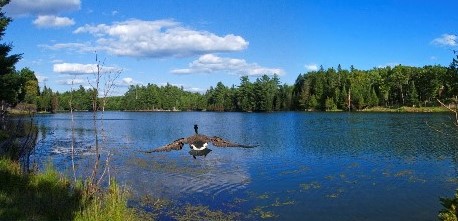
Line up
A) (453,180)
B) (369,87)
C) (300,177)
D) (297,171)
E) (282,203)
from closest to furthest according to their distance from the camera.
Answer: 1. (282,203)
2. (453,180)
3. (300,177)
4. (297,171)
5. (369,87)

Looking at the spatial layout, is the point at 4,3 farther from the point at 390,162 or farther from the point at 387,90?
the point at 387,90

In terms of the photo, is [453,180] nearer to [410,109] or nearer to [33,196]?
[33,196]

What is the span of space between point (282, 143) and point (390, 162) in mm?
14440

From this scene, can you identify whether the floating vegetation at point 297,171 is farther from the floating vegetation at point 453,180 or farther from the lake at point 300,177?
the floating vegetation at point 453,180

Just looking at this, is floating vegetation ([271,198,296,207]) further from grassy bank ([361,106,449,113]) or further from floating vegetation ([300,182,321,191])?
grassy bank ([361,106,449,113])

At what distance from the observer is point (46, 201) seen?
12.5 metres

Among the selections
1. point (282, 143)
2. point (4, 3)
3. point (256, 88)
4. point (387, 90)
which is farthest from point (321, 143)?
point (256, 88)

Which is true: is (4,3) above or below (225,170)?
above

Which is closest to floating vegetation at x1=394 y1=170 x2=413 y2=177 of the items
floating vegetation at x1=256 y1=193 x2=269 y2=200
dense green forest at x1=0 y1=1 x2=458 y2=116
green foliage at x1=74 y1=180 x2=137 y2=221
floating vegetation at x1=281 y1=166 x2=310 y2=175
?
floating vegetation at x1=281 y1=166 x2=310 y2=175

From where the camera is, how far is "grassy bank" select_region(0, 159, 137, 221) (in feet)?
36.2

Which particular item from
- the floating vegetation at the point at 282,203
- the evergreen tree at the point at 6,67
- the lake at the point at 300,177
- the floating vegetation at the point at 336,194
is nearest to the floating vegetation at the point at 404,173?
the lake at the point at 300,177

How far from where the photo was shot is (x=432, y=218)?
14.9 m

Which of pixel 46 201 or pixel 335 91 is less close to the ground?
pixel 335 91

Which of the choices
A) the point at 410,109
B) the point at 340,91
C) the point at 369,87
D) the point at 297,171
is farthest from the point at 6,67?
the point at 340,91
